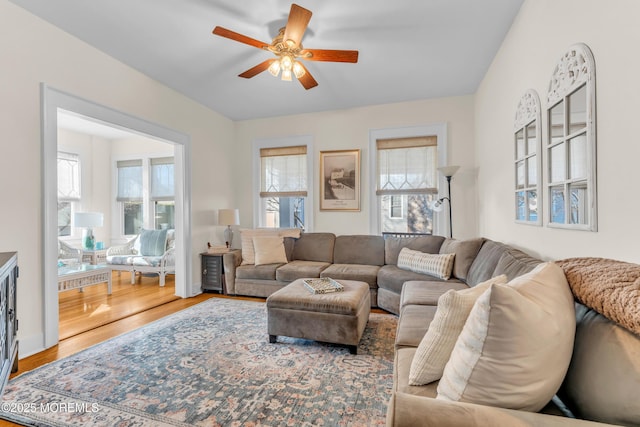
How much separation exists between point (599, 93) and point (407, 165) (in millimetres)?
2913

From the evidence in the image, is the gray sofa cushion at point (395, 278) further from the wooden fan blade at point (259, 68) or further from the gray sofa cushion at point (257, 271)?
the wooden fan blade at point (259, 68)

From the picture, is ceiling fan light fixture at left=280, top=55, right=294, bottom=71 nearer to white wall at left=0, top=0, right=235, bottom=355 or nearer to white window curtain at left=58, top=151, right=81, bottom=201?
white wall at left=0, top=0, right=235, bottom=355

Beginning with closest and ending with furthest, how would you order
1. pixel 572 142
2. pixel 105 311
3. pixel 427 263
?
1. pixel 572 142
2. pixel 427 263
3. pixel 105 311

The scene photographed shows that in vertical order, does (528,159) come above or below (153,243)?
above

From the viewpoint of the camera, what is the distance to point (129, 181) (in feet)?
20.0

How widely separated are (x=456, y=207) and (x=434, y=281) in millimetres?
1534

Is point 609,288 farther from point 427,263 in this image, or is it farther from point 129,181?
point 129,181

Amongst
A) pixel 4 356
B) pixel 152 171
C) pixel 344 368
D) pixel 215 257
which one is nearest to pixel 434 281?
pixel 344 368

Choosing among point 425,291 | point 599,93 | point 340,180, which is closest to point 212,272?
point 340,180

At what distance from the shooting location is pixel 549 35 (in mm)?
1903

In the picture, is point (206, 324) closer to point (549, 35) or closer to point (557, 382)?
point (557, 382)

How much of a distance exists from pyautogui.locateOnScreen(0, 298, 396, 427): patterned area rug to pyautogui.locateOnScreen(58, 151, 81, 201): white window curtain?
4.37m

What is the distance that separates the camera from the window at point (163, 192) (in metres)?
5.80

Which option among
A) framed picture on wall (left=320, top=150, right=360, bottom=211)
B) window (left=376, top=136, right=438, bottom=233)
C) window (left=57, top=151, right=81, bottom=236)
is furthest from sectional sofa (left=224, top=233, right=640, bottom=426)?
window (left=57, top=151, right=81, bottom=236)
